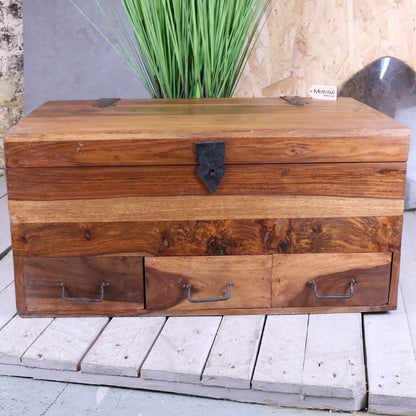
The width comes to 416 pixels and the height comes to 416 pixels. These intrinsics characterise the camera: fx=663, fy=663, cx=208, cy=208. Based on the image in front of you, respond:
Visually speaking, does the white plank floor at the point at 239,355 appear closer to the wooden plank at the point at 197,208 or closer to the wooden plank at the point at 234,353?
the wooden plank at the point at 234,353

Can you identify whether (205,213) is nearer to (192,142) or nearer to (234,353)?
(192,142)

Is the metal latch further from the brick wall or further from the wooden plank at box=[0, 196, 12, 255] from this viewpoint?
the brick wall

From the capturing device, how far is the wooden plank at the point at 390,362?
5.30ft

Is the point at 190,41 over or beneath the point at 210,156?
over

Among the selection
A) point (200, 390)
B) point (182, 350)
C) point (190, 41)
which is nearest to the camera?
point (200, 390)

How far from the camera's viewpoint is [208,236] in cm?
193

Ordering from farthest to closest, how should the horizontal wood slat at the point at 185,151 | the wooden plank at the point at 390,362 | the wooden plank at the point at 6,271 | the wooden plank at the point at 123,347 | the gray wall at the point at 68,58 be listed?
the gray wall at the point at 68,58
the wooden plank at the point at 6,271
the horizontal wood slat at the point at 185,151
the wooden plank at the point at 123,347
the wooden plank at the point at 390,362

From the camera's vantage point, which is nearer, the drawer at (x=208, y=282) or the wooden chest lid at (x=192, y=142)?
the wooden chest lid at (x=192, y=142)

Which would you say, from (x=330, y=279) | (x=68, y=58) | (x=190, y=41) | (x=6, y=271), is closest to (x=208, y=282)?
(x=330, y=279)

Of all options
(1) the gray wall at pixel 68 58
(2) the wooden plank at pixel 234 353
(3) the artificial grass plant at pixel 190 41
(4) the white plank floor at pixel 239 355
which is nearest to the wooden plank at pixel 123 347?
(4) the white plank floor at pixel 239 355

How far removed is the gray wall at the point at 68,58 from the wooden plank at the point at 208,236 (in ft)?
5.53

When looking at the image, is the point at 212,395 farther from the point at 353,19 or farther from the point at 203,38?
the point at 353,19

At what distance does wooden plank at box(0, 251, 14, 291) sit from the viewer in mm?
2262

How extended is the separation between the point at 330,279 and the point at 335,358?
29 centimetres
